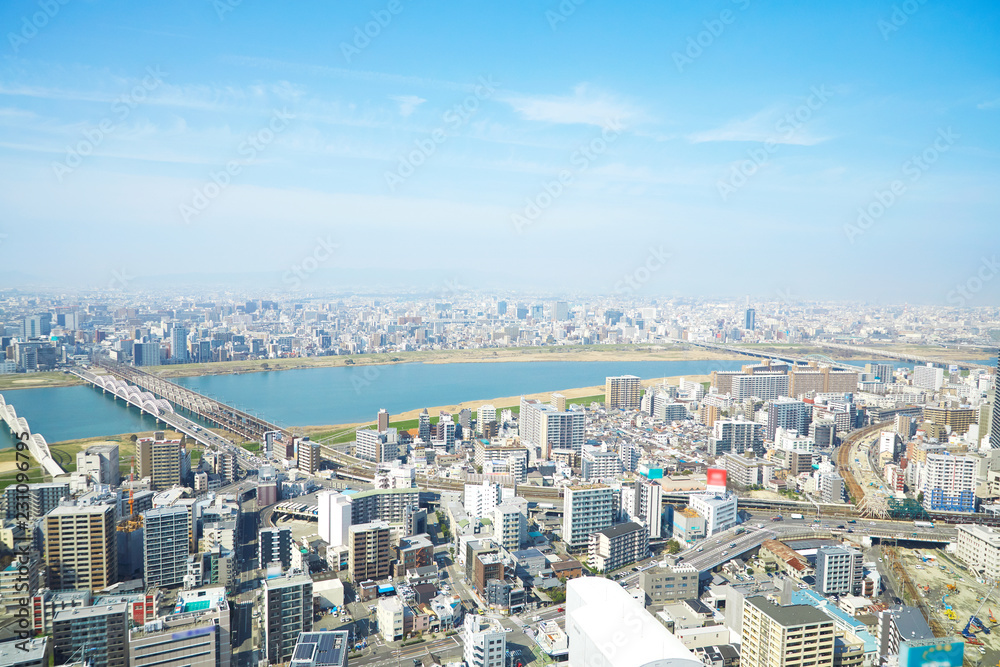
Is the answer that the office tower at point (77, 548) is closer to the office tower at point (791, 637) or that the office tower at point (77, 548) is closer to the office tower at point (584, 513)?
the office tower at point (584, 513)

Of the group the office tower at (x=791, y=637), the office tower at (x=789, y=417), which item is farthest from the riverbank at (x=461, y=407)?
the office tower at (x=791, y=637)

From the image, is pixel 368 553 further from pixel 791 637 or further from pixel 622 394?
pixel 622 394

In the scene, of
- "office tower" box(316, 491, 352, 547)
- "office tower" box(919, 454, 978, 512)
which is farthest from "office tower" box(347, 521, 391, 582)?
"office tower" box(919, 454, 978, 512)

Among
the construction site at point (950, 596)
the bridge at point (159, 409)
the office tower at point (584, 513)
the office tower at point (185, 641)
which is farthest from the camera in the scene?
the bridge at point (159, 409)

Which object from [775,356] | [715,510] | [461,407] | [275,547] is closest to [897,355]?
[775,356]

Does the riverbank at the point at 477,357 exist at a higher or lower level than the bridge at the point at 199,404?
higher

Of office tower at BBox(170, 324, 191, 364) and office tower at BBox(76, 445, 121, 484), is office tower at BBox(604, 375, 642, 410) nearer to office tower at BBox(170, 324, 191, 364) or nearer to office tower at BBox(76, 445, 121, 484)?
office tower at BBox(76, 445, 121, 484)

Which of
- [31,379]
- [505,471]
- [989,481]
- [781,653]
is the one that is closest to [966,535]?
[989,481]

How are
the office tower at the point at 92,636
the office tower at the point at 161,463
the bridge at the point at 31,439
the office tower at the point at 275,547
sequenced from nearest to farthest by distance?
the office tower at the point at 92,636, the office tower at the point at 275,547, the office tower at the point at 161,463, the bridge at the point at 31,439
